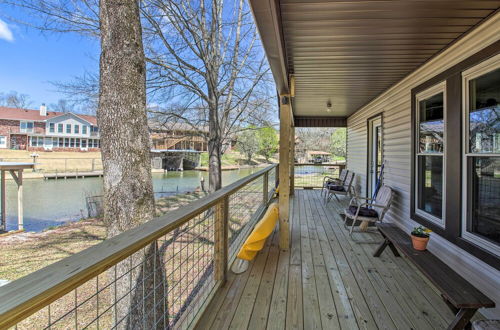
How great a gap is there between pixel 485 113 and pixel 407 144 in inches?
62.7

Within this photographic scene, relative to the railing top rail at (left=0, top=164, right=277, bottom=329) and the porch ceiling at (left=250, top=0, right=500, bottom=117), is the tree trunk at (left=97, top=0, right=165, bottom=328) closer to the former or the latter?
the porch ceiling at (left=250, top=0, right=500, bottom=117)

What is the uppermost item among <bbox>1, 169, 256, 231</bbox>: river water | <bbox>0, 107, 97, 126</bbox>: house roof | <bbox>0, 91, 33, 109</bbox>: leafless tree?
<bbox>0, 91, 33, 109</bbox>: leafless tree

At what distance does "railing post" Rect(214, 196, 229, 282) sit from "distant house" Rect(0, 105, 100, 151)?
3214 centimetres

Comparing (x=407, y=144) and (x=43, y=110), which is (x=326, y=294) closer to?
(x=407, y=144)

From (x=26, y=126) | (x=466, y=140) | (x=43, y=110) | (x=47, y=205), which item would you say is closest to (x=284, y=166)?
(x=466, y=140)

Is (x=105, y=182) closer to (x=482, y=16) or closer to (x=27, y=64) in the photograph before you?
(x=482, y=16)

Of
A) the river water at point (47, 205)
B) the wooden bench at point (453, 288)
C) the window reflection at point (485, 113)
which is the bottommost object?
the river water at point (47, 205)

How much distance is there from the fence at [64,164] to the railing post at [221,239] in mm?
26736

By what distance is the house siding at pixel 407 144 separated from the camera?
81.5 inches

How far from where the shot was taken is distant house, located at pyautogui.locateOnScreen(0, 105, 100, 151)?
29.6 meters

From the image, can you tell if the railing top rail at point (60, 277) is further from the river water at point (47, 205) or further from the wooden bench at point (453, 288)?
the river water at point (47, 205)

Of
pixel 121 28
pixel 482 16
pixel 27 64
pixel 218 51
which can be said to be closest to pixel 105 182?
pixel 121 28

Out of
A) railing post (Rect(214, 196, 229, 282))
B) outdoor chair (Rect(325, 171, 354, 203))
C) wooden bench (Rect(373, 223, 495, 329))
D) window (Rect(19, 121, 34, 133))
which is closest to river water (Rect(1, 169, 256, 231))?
outdoor chair (Rect(325, 171, 354, 203))

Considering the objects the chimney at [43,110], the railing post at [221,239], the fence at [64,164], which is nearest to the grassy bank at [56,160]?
the fence at [64,164]
